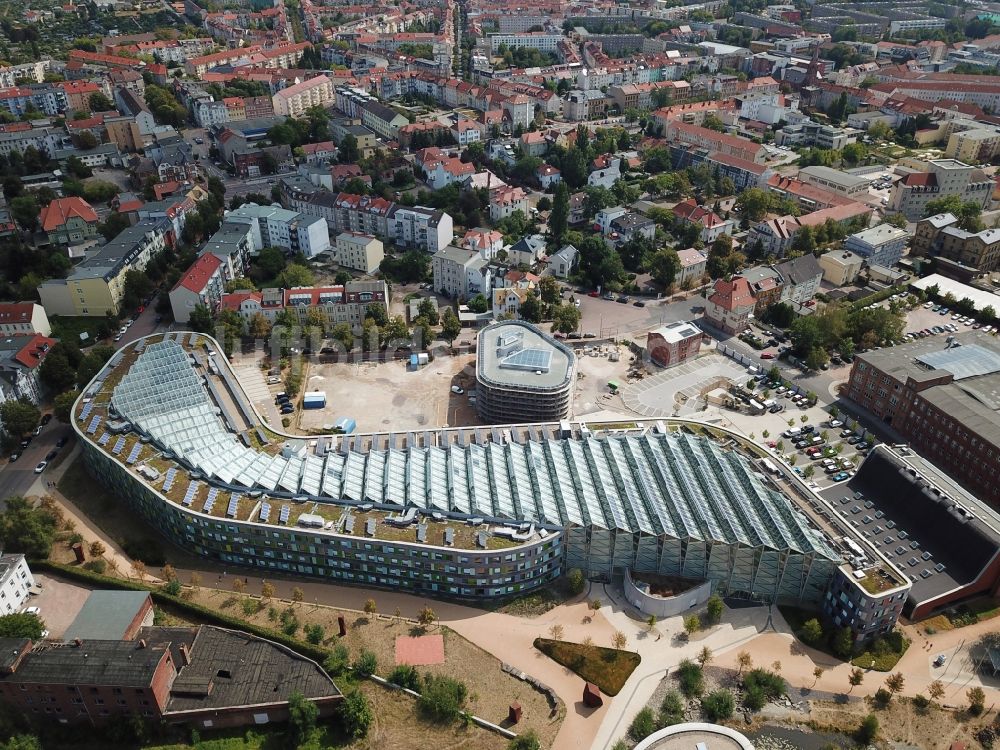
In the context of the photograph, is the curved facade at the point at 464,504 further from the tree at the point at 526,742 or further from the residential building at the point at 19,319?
the residential building at the point at 19,319

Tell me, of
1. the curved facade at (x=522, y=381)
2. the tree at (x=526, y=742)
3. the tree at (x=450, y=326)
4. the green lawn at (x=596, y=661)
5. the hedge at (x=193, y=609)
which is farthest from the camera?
the tree at (x=450, y=326)

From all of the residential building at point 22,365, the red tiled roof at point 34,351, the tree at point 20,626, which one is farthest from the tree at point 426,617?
the red tiled roof at point 34,351

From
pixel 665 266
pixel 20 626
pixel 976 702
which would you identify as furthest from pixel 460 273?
pixel 976 702

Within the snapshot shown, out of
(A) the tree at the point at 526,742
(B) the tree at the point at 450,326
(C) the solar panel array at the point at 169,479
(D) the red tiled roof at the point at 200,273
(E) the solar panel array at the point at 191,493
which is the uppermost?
(D) the red tiled roof at the point at 200,273

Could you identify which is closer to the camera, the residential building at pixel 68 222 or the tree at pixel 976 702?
the tree at pixel 976 702

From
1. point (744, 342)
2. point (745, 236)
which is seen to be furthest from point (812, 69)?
point (744, 342)
